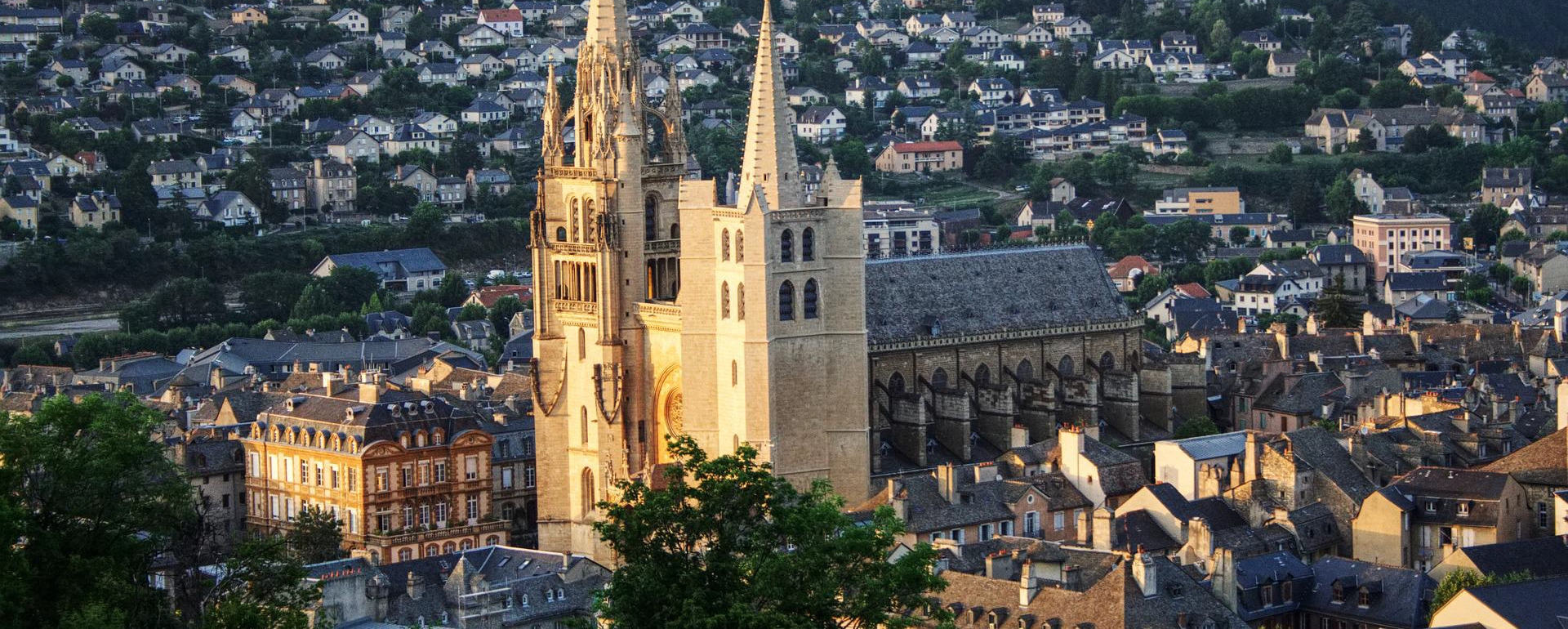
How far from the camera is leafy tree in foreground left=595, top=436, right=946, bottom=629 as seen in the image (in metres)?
67.9

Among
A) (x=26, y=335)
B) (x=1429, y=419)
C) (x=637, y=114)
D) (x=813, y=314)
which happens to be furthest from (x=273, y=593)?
(x=26, y=335)

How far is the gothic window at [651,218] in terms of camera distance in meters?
112

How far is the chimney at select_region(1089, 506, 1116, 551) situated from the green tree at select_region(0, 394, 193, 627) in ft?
108

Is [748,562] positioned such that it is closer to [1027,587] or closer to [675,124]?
[1027,587]

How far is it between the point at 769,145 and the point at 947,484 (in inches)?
531

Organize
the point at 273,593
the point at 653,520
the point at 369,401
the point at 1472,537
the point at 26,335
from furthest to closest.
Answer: the point at 26,335 < the point at 369,401 < the point at 1472,537 < the point at 273,593 < the point at 653,520

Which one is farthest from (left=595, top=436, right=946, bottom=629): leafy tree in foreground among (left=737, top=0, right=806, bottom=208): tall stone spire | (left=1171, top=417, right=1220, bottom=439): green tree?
(left=1171, top=417, right=1220, bottom=439): green tree

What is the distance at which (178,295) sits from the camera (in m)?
188

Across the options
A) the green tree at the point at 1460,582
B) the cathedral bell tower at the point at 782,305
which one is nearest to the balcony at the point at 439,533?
the cathedral bell tower at the point at 782,305

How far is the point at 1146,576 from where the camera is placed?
8638 centimetres

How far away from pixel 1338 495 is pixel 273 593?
44.9 meters

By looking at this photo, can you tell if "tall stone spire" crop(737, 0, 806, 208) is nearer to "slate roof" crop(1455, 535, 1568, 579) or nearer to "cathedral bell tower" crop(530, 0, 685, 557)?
"cathedral bell tower" crop(530, 0, 685, 557)

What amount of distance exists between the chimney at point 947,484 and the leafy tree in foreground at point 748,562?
110 ft

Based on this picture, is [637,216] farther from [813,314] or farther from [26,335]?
[26,335]
